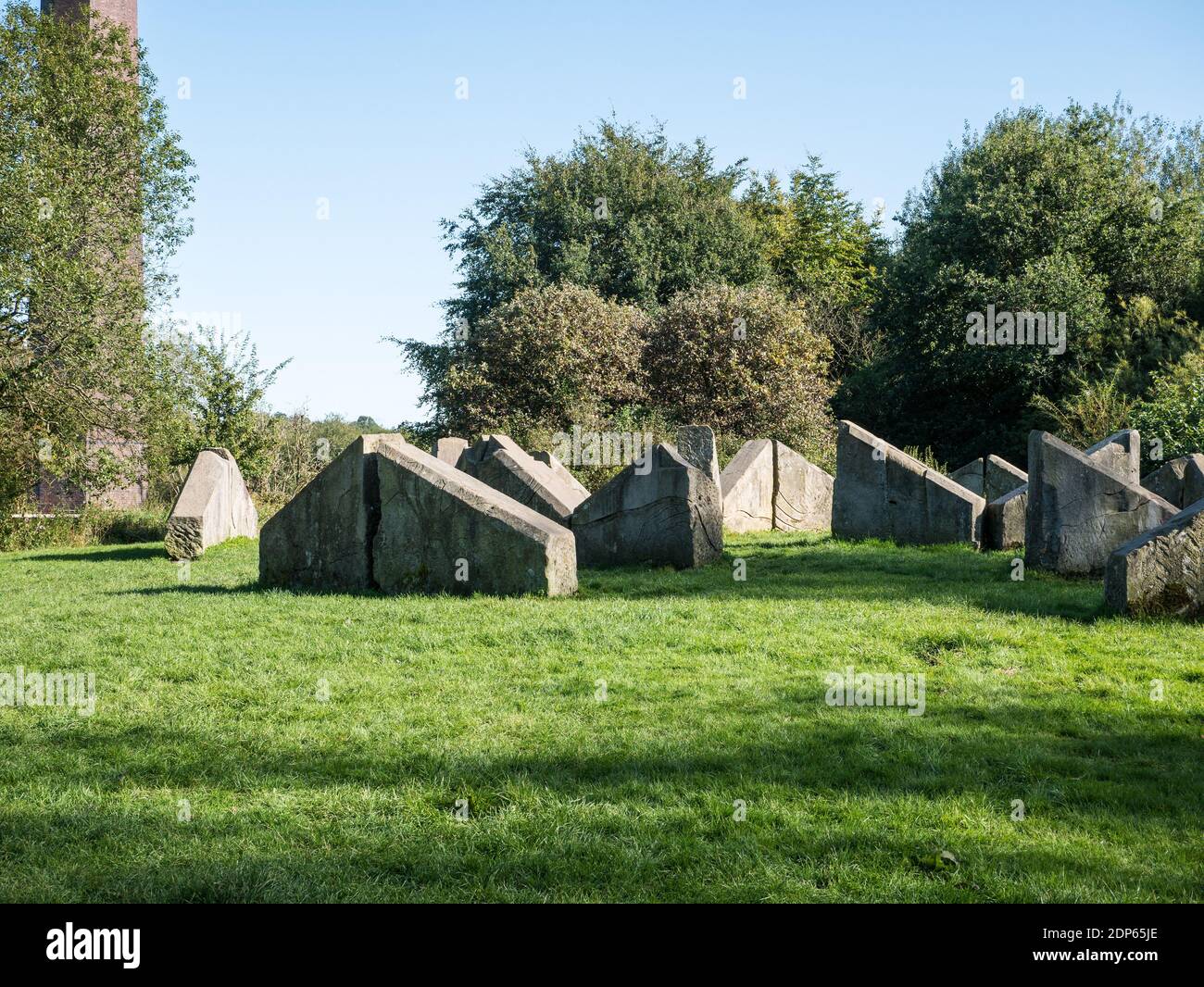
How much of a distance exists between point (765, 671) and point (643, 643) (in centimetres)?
112

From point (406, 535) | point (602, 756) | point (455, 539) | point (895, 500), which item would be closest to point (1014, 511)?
point (895, 500)

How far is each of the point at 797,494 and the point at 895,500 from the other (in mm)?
4878

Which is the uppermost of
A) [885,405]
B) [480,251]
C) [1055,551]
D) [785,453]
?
[480,251]

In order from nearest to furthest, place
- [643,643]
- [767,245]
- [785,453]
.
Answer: [643,643], [785,453], [767,245]

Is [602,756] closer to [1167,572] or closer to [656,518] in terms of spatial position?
[1167,572]

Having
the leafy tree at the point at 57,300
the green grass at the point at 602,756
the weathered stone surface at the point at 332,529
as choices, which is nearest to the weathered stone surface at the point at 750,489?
the weathered stone surface at the point at 332,529

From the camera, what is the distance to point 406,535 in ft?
33.0

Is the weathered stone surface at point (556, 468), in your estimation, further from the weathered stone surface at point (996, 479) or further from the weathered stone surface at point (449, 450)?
the weathered stone surface at point (996, 479)

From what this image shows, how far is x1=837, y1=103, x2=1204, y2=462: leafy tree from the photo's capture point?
2816 cm

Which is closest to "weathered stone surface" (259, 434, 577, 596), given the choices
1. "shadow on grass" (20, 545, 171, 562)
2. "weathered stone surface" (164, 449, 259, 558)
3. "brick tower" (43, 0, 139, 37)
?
"weathered stone surface" (164, 449, 259, 558)

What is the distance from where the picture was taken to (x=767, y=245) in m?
38.8

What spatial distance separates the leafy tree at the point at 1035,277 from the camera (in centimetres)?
2816
